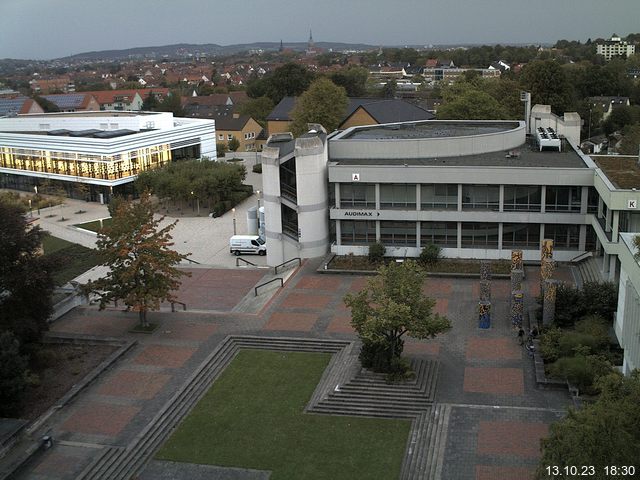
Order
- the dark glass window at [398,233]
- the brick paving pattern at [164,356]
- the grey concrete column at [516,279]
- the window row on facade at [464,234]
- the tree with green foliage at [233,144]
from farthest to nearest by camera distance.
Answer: the tree with green foliage at [233,144]
the dark glass window at [398,233]
the window row on facade at [464,234]
the grey concrete column at [516,279]
the brick paving pattern at [164,356]

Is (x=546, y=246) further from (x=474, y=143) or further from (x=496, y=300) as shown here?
(x=474, y=143)

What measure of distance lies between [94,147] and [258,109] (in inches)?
1769

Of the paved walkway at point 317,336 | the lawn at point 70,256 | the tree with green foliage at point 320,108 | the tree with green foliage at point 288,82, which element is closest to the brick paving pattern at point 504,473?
the paved walkway at point 317,336

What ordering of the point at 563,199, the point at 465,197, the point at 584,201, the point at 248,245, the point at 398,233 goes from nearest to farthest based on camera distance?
the point at 584,201
the point at 563,199
the point at 465,197
the point at 398,233
the point at 248,245

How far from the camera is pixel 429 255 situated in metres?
38.8

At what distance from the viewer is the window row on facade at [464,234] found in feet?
126

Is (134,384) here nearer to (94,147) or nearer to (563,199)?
(563,199)

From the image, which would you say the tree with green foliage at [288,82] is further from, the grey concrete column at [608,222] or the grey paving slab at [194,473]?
the grey paving slab at [194,473]

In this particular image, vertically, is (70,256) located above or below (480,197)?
below

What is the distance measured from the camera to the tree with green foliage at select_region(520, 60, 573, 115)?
79.4 meters

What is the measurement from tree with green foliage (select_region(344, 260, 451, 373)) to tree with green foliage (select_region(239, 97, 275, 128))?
268ft

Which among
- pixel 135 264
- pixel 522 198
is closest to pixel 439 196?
pixel 522 198

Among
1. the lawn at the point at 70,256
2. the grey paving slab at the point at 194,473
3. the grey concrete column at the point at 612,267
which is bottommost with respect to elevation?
the grey paving slab at the point at 194,473

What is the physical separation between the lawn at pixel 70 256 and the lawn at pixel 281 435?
18849 millimetres
